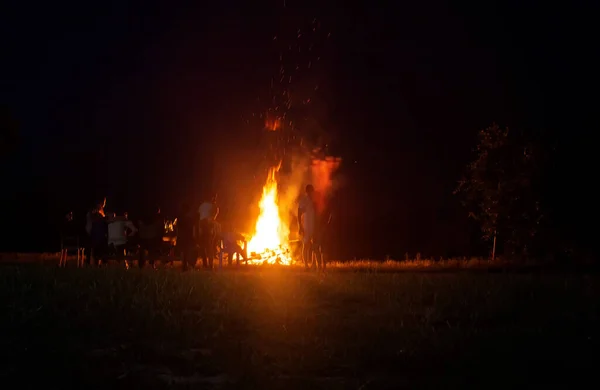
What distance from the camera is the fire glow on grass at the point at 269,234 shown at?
27828 millimetres

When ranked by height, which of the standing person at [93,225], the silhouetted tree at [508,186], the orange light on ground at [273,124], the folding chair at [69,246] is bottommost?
the folding chair at [69,246]

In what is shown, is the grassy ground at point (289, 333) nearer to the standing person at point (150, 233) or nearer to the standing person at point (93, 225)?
the standing person at point (93, 225)

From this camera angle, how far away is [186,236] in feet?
64.4

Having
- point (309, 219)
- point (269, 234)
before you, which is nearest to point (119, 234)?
point (309, 219)

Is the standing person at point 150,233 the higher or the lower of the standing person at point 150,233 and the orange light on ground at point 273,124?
the lower

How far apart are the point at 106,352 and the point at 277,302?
3.12 m

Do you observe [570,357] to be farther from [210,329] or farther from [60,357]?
[60,357]

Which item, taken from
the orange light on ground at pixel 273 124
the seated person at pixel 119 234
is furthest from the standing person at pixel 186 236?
the orange light on ground at pixel 273 124

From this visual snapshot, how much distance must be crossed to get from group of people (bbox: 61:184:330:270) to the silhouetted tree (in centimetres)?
1638

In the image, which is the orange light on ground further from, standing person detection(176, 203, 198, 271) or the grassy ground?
the grassy ground

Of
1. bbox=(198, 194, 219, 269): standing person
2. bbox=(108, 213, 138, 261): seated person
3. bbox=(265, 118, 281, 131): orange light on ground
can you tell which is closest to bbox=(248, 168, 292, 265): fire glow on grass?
bbox=(108, 213, 138, 261): seated person

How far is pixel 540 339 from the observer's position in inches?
415

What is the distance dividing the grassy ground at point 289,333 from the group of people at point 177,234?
5.12 meters

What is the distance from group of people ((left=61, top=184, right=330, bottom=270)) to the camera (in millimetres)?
19703
